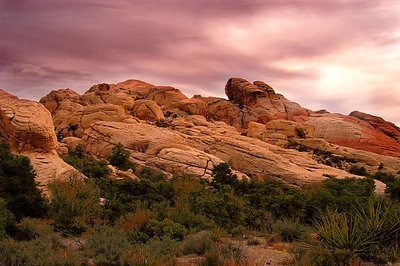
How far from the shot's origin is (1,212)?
17094 millimetres

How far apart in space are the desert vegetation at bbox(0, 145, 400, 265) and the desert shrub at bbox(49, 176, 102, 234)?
49mm

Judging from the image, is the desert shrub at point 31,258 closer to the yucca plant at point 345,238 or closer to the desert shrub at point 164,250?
the desert shrub at point 164,250

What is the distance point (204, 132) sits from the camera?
2259 inches

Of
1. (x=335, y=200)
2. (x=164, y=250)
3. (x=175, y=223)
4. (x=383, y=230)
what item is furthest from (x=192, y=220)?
(x=383, y=230)

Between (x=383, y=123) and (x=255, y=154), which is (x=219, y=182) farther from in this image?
(x=383, y=123)

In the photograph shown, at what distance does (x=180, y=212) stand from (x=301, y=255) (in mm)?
10321

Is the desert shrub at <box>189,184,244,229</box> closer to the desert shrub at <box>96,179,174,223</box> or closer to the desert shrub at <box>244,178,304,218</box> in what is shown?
the desert shrub at <box>96,179,174,223</box>

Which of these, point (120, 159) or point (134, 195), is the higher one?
point (120, 159)

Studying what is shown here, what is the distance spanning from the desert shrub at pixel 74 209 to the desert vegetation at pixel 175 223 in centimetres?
5

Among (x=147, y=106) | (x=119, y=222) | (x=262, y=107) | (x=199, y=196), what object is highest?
(x=262, y=107)

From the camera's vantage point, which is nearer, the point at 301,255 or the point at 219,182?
the point at 301,255

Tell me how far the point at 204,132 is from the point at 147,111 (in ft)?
53.5

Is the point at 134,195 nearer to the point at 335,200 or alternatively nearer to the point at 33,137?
the point at 33,137

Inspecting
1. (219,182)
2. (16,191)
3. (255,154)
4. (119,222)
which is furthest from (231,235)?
(255,154)
